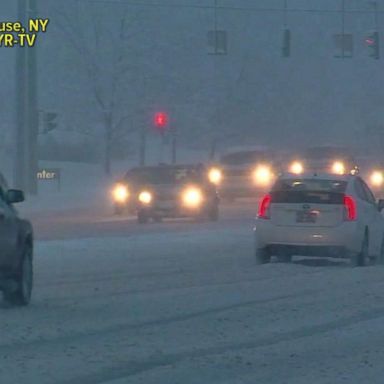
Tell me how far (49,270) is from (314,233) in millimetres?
4038

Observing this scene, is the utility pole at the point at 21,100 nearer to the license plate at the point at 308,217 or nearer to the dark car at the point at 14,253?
the license plate at the point at 308,217

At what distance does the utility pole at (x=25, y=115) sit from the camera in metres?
43.4

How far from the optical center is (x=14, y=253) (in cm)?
1527

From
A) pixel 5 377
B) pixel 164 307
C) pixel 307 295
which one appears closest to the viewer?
pixel 5 377

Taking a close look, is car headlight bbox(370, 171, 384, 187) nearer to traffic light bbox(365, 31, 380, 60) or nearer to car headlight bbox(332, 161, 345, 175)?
car headlight bbox(332, 161, 345, 175)

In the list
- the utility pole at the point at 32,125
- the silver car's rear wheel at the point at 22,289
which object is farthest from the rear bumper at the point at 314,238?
the utility pole at the point at 32,125

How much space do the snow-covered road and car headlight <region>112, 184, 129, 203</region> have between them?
1456 centimetres

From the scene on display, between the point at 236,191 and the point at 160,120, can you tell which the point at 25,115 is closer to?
the point at 236,191

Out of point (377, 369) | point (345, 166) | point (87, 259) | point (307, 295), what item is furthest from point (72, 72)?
point (377, 369)

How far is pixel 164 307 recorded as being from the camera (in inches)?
599

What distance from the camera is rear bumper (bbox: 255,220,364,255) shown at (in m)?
20.8

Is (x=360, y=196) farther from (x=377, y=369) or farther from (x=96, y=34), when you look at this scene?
(x=96, y=34)

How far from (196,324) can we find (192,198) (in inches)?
822

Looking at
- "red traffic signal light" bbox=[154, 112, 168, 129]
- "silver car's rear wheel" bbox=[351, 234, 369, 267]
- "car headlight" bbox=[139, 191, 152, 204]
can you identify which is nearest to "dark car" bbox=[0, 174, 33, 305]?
"silver car's rear wheel" bbox=[351, 234, 369, 267]
